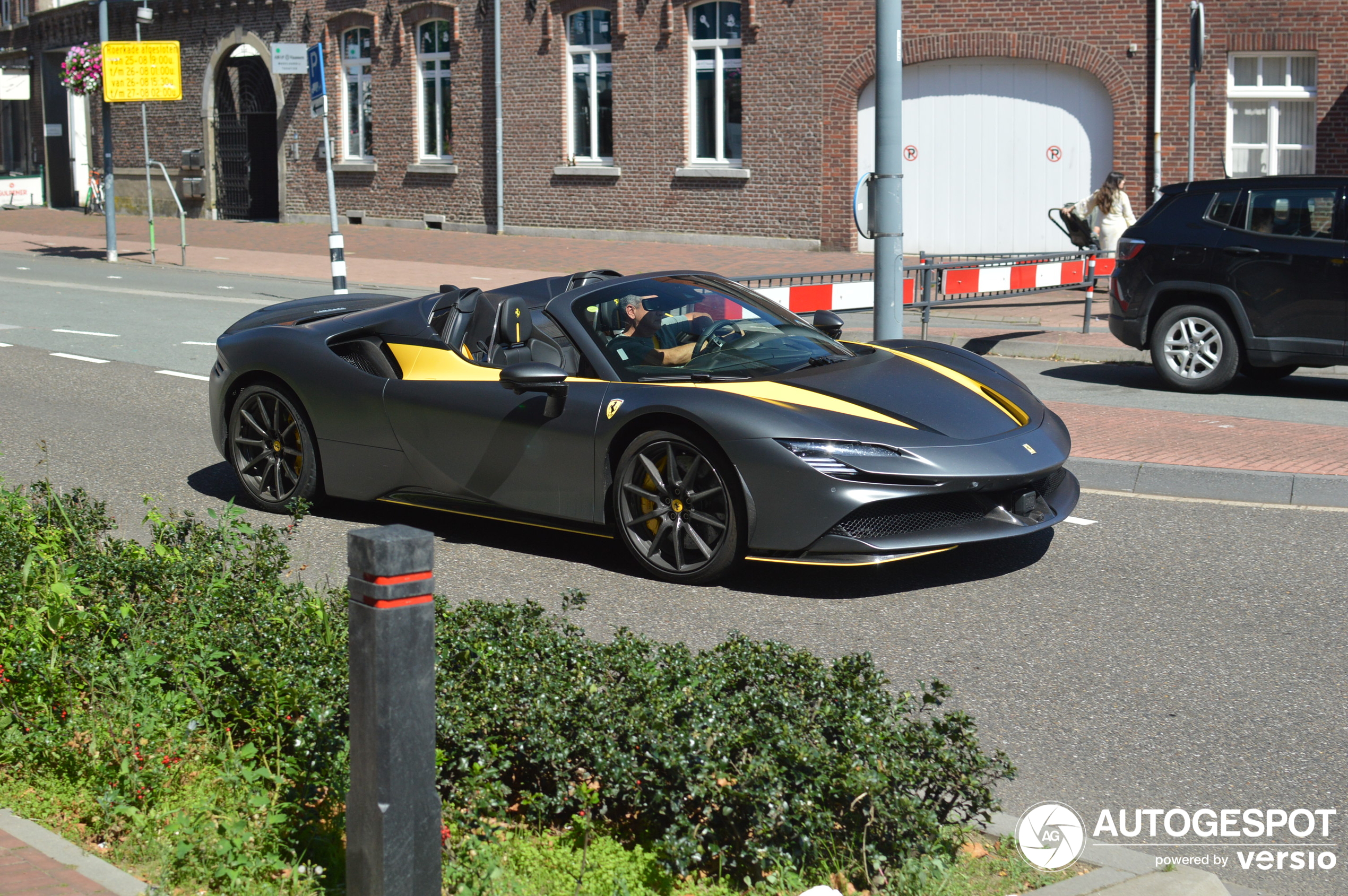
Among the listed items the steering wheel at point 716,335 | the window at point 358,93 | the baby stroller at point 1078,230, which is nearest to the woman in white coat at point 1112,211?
the baby stroller at point 1078,230

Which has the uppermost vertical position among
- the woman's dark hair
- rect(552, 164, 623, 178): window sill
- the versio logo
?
rect(552, 164, 623, 178): window sill

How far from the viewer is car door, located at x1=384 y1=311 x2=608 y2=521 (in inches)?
261

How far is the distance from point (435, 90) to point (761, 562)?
26636 millimetres

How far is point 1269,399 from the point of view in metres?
11.8

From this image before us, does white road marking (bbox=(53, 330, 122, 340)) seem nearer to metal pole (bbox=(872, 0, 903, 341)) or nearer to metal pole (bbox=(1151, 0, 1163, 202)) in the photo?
metal pole (bbox=(872, 0, 903, 341))

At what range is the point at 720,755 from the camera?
12.3ft

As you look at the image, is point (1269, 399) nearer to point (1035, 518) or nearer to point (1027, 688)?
point (1035, 518)

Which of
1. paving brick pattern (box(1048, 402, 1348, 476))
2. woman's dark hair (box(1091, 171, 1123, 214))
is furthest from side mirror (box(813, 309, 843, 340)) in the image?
woman's dark hair (box(1091, 171, 1123, 214))

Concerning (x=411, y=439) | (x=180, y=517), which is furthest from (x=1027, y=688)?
(x=180, y=517)

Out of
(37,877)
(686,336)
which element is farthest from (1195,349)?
(37,877)

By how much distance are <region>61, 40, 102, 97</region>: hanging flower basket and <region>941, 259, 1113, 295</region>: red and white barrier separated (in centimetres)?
1905

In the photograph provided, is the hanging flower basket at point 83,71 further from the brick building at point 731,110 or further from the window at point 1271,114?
Answer: the window at point 1271,114

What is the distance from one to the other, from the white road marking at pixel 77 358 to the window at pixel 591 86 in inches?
634

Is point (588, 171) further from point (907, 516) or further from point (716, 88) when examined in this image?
point (907, 516)
